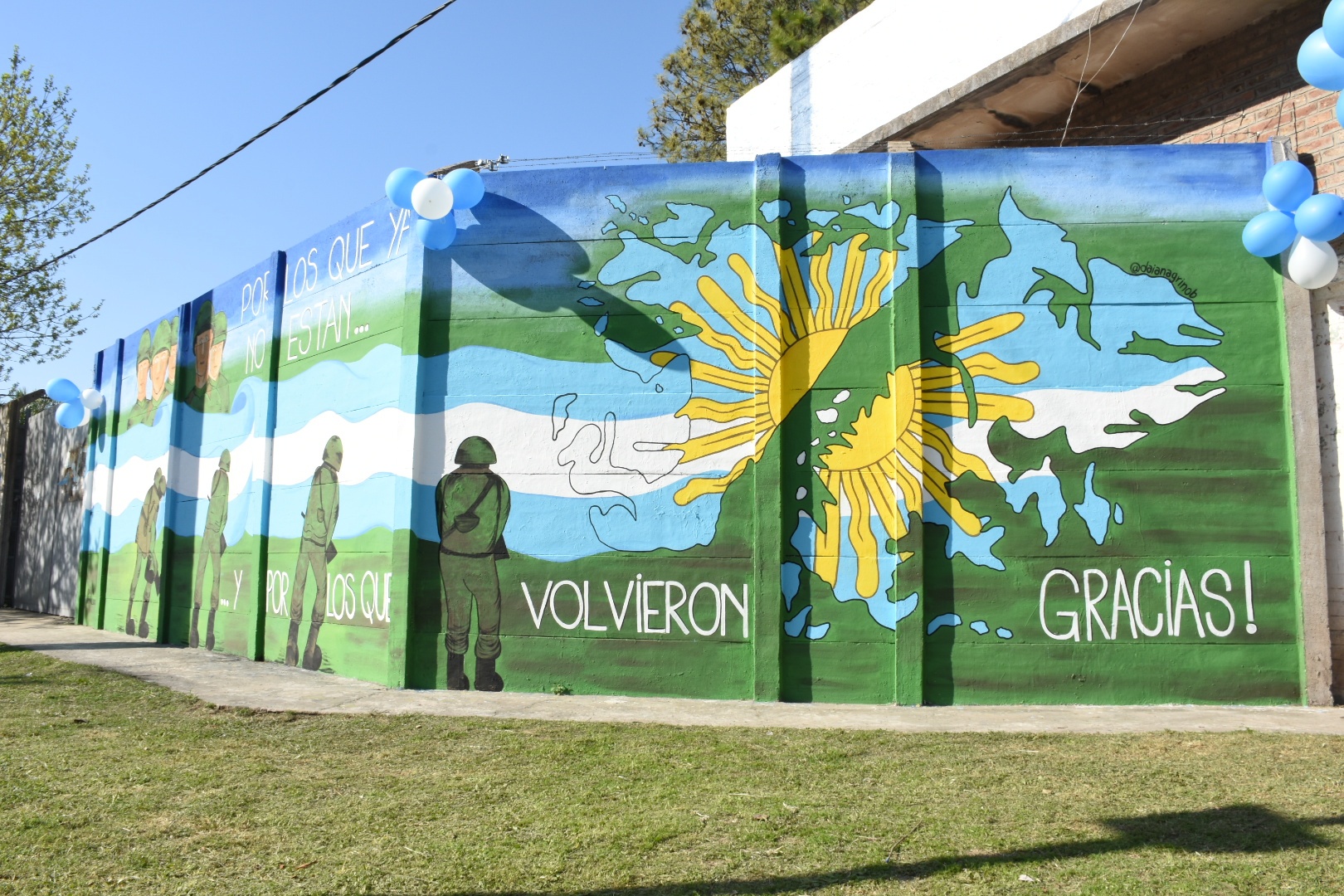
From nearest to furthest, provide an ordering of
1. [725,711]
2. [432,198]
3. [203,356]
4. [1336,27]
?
[1336,27], [725,711], [432,198], [203,356]

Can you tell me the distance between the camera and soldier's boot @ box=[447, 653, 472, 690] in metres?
7.89

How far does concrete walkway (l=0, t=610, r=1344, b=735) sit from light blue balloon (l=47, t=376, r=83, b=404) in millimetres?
7725

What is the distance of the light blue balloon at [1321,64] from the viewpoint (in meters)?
6.27

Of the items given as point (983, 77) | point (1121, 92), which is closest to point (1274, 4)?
point (1121, 92)

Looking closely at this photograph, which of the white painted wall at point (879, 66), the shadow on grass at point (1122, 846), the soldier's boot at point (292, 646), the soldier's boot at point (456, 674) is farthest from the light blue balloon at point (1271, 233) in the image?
the soldier's boot at point (292, 646)

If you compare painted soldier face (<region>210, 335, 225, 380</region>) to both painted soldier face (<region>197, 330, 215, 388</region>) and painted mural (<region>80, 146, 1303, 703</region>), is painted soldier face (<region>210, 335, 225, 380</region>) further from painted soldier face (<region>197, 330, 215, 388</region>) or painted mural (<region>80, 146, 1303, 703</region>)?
painted mural (<region>80, 146, 1303, 703</region>)

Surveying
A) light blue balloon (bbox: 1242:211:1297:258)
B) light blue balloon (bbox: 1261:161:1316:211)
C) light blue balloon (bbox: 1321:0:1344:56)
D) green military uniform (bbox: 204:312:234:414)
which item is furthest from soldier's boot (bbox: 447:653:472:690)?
light blue balloon (bbox: 1321:0:1344:56)

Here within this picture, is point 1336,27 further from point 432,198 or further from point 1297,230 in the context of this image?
point 432,198

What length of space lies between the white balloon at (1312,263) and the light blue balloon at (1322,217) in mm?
88

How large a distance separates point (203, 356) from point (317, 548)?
4113 mm

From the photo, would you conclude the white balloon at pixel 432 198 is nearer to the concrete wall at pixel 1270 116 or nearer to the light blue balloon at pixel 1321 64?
the concrete wall at pixel 1270 116

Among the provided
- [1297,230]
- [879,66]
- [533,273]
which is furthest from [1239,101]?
[533,273]

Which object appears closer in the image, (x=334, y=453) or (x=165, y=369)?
(x=334, y=453)

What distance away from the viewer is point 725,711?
701 centimetres
